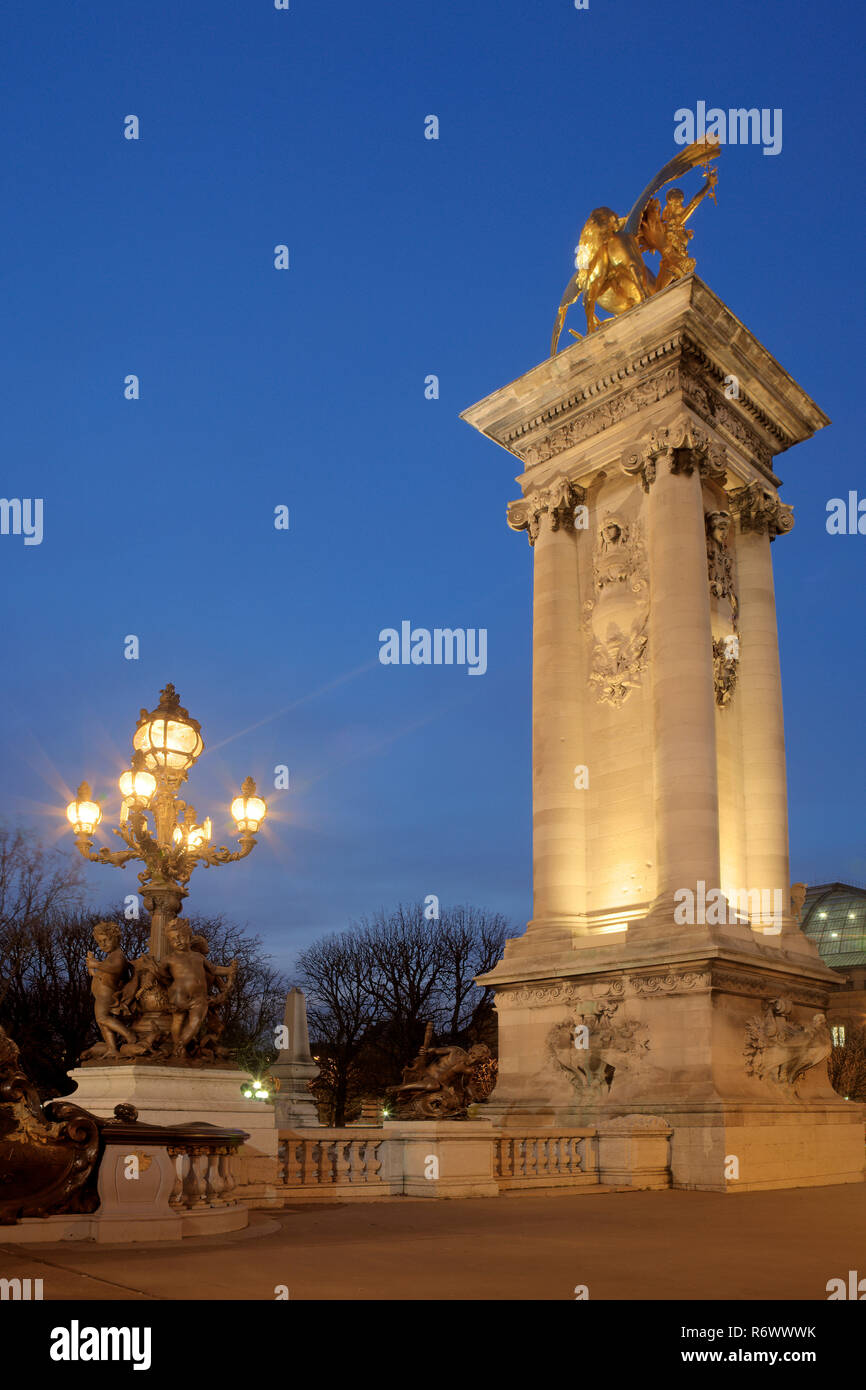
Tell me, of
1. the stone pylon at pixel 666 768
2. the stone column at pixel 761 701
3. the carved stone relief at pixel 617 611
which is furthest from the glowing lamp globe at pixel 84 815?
the stone column at pixel 761 701

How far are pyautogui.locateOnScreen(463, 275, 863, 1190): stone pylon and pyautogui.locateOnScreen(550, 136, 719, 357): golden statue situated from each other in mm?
2697

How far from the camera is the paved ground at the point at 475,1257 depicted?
8.59 m

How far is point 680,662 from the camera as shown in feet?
83.7

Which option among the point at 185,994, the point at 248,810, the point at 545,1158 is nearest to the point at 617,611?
the point at 545,1158

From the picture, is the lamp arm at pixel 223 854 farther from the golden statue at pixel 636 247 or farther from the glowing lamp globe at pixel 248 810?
the golden statue at pixel 636 247

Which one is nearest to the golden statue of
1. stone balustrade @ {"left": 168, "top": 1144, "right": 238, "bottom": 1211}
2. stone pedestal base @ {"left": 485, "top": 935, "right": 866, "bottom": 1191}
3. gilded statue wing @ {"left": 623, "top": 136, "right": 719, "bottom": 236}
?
gilded statue wing @ {"left": 623, "top": 136, "right": 719, "bottom": 236}

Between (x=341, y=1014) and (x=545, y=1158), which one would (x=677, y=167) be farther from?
(x=341, y=1014)

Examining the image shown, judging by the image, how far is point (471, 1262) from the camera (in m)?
10.2

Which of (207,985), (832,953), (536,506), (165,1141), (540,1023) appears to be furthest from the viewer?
(832,953)

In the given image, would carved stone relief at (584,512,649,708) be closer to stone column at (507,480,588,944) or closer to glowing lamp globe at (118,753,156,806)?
stone column at (507,480,588,944)

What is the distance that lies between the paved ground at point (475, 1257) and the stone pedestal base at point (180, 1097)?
944 mm
